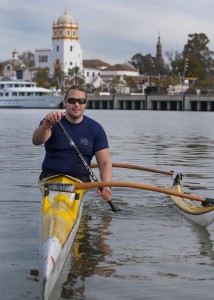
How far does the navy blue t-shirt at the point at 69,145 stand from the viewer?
10219mm

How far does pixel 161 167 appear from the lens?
2039 centimetres

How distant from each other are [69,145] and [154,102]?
421ft

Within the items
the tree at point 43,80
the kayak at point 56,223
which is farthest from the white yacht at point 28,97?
the kayak at point 56,223

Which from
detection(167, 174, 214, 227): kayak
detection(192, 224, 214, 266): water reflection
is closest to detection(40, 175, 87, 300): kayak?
detection(192, 224, 214, 266): water reflection

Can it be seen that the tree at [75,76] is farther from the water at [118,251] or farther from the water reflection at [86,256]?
the water reflection at [86,256]

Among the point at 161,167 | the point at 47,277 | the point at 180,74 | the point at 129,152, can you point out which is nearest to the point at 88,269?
the point at 47,277

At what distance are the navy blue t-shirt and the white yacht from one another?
12271 cm

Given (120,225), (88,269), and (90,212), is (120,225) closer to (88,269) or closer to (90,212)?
(90,212)

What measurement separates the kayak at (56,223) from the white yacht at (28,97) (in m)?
124

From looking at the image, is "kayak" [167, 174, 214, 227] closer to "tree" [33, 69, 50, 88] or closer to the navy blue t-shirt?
the navy blue t-shirt

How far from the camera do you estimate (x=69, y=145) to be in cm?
1020

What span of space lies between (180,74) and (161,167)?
159 metres

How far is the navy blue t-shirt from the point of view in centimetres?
1022

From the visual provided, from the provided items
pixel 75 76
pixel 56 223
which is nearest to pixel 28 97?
pixel 75 76
